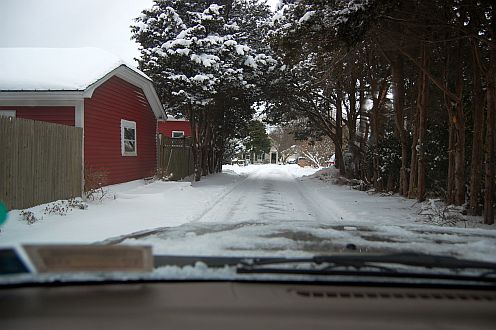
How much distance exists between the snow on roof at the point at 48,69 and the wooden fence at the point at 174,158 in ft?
20.5

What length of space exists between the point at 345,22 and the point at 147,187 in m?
10.7

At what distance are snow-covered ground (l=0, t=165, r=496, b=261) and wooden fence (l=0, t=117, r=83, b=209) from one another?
438 mm

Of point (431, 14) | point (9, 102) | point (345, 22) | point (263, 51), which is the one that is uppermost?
point (263, 51)

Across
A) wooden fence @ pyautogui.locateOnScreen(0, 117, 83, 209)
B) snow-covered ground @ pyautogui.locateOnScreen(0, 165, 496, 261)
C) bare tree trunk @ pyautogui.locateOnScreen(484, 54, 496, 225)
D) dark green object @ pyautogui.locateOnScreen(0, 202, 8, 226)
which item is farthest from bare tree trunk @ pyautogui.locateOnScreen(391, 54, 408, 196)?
dark green object @ pyautogui.locateOnScreen(0, 202, 8, 226)

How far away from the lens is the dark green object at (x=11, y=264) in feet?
7.94

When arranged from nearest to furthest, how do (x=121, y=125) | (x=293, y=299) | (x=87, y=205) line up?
(x=293, y=299) < (x=87, y=205) < (x=121, y=125)

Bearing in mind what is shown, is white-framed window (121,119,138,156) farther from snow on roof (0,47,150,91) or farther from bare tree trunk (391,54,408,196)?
bare tree trunk (391,54,408,196)

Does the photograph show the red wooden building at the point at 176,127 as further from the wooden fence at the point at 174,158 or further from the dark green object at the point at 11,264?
the dark green object at the point at 11,264

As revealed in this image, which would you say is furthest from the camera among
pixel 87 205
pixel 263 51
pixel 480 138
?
pixel 263 51

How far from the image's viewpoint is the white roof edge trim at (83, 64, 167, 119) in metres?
12.9

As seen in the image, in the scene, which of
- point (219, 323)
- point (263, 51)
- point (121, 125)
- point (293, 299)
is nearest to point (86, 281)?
point (219, 323)

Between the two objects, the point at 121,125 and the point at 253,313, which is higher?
the point at 121,125

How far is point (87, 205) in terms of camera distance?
1133cm

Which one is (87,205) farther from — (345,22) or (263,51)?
(263,51)
